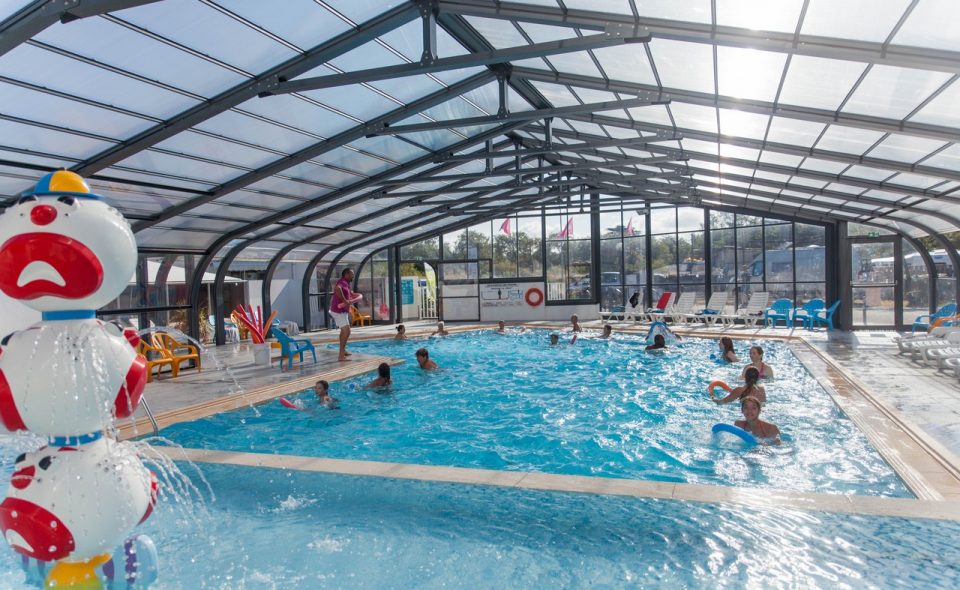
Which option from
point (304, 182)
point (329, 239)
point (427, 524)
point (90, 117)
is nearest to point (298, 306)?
point (329, 239)

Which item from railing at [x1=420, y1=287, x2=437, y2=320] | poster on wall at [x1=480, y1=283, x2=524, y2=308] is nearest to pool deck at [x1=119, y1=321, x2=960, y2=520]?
poster on wall at [x1=480, y1=283, x2=524, y2=308]

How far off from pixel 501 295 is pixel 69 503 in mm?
20805

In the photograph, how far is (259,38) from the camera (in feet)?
23.8

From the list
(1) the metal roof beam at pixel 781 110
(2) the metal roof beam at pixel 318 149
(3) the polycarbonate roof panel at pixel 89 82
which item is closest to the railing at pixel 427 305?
(2) the metal roof beam at pixel 318 149

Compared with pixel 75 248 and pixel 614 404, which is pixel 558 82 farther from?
pixel 75 248

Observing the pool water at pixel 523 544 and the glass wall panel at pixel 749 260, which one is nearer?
the pool water at pixel 523 544

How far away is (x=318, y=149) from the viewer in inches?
443

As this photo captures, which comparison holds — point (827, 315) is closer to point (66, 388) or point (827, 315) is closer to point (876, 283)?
point (876, 283)

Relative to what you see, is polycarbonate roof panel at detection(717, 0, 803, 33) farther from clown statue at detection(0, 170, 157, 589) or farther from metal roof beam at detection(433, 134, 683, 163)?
clown statue at detection(0, 170, 157, 589)

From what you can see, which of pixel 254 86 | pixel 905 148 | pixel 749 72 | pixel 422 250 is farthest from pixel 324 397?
pixel 422 250

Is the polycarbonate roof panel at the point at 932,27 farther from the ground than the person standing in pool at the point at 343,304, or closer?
farther from the ground

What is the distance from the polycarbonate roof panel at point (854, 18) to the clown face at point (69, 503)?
6.00 metres

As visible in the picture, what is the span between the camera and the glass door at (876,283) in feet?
54.4

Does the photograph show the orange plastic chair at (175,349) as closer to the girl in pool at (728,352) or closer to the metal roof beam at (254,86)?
the metal roof beam at (254,86)
